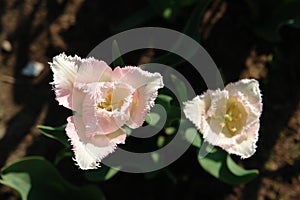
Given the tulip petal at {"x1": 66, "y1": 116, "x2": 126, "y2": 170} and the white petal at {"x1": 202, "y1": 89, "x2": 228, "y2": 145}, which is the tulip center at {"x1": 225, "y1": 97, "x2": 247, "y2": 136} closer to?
the white petal at {"x1": 202, "y1": 89, "x2": 228, "y2": 145}

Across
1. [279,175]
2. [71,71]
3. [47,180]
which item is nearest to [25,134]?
[47,180]

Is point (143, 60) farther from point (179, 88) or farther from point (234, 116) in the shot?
point (234, 116)

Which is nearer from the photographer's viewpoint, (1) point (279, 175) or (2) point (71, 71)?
(2) point (71, 71)

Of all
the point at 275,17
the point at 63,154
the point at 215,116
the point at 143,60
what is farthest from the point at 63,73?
the point at 275,17

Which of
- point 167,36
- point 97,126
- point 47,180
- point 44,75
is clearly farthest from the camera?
point 44,75

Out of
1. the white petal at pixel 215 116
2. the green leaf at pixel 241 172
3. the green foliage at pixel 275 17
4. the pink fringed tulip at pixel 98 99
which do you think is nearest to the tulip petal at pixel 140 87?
the pink fringed tulip at pixel 98 99

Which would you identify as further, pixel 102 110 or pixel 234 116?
pixel 234 116

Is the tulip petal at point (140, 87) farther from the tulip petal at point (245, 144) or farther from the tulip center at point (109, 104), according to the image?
the tulip petal at point (245, 144)

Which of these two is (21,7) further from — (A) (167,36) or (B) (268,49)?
(B) (268,49)
